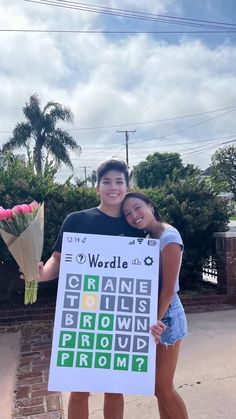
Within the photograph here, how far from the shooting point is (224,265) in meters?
6.04

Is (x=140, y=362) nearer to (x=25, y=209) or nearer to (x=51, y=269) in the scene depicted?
(x=51, y=269)

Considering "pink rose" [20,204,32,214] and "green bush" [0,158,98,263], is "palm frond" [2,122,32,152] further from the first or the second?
"pink rose" [20,204,32,214]

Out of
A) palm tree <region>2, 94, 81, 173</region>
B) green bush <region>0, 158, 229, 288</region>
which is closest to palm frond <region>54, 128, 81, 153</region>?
palm tree <region>2, 94, 81, 173</region>

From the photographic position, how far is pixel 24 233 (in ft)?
6.57

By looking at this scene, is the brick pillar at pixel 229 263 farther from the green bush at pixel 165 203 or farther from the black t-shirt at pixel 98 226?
the black t-shirt at pixel 98 226

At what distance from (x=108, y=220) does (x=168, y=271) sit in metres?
0.47

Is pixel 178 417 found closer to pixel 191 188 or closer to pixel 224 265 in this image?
pixel 224 265

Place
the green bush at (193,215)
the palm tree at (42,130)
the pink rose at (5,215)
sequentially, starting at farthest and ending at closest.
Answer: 1. the palm tree at (42,130)
2. the green bush at (193,215)
3. the pink rose at (5,215)

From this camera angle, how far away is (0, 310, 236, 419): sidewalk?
2885 mm

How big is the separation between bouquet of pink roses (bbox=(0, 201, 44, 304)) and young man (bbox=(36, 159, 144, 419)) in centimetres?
15

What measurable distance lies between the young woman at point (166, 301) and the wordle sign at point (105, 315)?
6cm

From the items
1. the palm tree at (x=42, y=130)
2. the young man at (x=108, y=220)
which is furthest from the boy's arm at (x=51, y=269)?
the palm tree at (x=42, y=130)

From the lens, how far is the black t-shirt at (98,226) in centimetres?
224

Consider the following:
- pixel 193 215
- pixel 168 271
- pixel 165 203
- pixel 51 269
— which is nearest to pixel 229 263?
pixel 193 215
